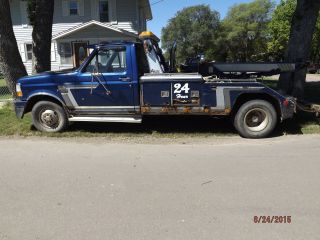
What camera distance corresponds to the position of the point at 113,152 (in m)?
6.96

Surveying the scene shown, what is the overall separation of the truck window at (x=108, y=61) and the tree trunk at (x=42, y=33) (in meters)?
3.29

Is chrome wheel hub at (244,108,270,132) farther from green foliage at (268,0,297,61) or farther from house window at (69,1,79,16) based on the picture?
green foliage at (268,0,297,61)

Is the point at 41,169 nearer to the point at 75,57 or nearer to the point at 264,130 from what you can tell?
the point at 264,130

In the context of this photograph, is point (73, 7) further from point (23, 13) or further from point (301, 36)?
point (301, 36)

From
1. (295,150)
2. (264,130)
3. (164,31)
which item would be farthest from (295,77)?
(164,31)

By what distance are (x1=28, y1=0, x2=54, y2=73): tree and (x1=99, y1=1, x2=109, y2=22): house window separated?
45.8ft

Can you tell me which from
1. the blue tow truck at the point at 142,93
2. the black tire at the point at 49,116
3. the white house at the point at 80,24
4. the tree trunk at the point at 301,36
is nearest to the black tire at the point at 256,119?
the blue tow truck at the point at 142,93

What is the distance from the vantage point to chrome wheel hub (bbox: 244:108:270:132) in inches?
313

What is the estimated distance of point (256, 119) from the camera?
26.3 ft

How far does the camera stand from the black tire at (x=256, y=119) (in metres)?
7.89
